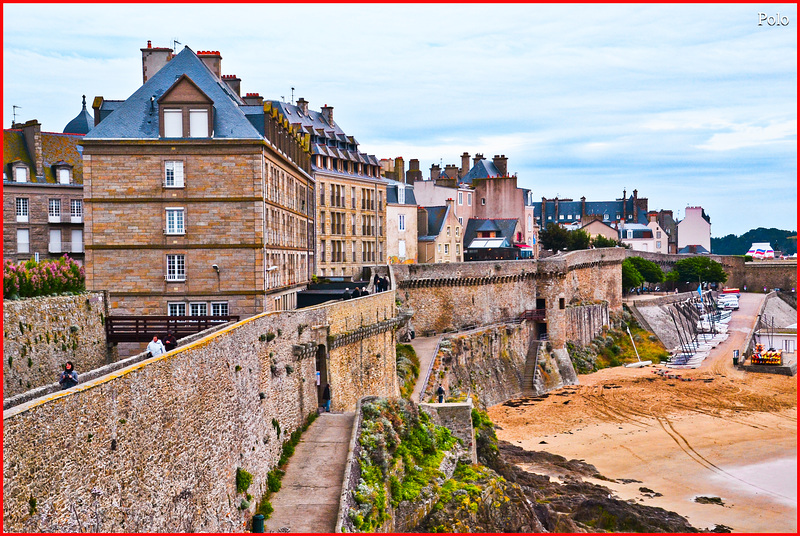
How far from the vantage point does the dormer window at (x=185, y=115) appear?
88.6 ft

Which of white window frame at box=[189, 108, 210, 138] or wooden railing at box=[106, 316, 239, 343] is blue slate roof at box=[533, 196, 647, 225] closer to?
white window frame at box=[189, 108, 210, 138]

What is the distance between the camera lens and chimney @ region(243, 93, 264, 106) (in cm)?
3628

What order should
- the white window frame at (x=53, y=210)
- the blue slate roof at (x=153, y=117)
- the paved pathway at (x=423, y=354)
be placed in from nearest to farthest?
the blue slate roof at (x=153, y=117) < the paved pathway at (x=423, y=354) < the white window frame at (x=53, y=210)

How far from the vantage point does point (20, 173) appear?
3916cm

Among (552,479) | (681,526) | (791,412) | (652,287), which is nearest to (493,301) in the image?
(791,412)

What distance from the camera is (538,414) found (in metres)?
41.0

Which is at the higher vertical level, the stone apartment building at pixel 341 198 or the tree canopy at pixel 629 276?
the stone apartment building at pixel 341 198

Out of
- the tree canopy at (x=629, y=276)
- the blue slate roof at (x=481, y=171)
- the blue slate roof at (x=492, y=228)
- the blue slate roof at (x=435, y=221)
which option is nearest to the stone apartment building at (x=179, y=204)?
the blue slate roof at (x=435, y=221)

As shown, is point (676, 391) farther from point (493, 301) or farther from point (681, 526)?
point (681, 526)

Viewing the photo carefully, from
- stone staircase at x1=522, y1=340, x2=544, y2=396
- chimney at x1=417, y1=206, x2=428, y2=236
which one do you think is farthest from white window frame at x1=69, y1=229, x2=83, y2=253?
chimney at x1=417, y1=206, x2=428, y2=236

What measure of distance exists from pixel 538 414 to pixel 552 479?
10.6 metres

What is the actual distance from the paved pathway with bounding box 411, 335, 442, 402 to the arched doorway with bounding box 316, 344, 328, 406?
888cm

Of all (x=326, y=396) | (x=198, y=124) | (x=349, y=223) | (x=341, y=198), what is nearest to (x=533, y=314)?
(x=349, y=223)

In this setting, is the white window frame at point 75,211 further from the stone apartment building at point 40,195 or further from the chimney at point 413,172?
the chimney at point 413,172
